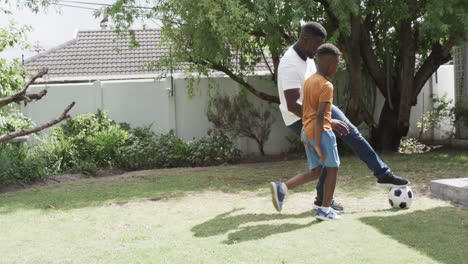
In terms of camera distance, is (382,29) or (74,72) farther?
(74,72)

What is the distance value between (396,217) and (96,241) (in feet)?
9.32

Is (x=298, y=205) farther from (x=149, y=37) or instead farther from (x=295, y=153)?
(x=149, y=37)

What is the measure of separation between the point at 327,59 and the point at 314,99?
0.40 meters

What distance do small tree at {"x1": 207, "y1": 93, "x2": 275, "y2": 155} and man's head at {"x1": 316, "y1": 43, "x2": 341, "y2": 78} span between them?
24.5 ft

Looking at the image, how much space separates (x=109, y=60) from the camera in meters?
20.1

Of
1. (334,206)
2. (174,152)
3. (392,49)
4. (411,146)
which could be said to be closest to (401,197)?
(334,206)

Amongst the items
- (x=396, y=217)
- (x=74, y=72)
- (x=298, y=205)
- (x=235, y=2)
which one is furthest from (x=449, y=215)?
(x=74, y=72)

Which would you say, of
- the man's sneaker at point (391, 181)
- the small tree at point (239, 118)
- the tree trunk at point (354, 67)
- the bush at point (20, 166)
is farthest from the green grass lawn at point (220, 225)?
the small tree at point (239, 118)

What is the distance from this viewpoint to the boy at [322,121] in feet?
16.6

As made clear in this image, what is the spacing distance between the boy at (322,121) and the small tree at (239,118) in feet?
24.2

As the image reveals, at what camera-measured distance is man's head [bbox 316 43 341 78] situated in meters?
5.19

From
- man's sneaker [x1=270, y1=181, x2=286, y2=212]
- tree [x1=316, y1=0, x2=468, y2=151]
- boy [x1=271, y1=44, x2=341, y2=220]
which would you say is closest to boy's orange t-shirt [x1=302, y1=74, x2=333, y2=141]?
boy [x1=271, y1=44, x2=341, y2=220]

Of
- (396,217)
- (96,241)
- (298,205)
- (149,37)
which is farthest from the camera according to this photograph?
(149,37)

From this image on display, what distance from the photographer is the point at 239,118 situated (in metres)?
12.7
